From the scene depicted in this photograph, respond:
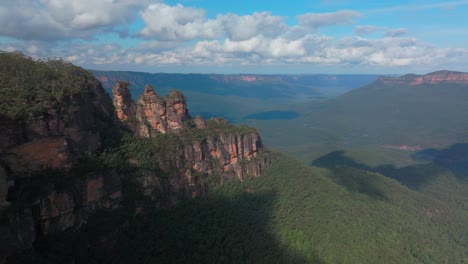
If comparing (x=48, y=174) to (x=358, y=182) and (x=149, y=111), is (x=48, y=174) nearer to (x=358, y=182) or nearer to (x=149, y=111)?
(x=149, y=111)

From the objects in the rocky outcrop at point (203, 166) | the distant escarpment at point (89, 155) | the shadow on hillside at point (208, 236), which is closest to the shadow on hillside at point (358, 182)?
the rocky outcrop at point (203, 166)

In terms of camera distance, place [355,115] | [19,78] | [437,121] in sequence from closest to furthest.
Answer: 1. [19,78]
2. [437,121]
3. [355,115]

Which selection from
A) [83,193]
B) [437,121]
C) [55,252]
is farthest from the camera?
[437,121]

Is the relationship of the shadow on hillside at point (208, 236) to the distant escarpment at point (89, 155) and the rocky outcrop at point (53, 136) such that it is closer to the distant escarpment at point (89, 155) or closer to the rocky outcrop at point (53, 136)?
the distant escarpment at point (89, 155)

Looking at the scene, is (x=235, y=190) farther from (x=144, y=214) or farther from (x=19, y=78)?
(x=19, y=78)

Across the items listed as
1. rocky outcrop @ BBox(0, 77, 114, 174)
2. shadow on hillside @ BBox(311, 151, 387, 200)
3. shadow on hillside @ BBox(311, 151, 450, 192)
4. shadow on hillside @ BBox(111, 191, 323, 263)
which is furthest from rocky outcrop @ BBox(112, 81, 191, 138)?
shadow on hillside @ BBox(311, 151, 450, 192)

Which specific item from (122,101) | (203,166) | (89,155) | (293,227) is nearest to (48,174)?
(89,155)

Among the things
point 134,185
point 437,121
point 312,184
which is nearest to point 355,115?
point 437,121
